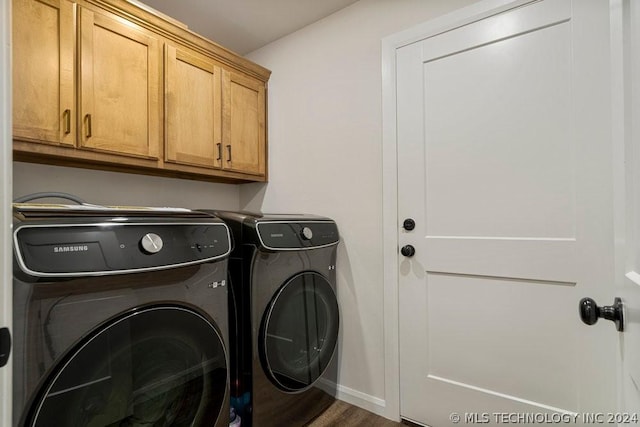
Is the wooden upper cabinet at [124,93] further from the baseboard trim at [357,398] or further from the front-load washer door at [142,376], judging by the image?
the baseboard trim at [357,398]

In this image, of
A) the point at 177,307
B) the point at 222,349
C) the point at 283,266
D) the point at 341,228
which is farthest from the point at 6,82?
the point at 341,228

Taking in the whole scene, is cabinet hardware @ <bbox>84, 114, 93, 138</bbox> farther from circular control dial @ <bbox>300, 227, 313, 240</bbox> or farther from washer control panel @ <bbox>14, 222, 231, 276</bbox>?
circular control dial @ <bbox>300, 227, 313, 240</bbox>

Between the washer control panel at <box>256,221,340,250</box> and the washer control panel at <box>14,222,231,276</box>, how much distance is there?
0.28m

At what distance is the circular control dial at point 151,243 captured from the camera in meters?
0.91

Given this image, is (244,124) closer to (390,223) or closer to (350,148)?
(350,148)

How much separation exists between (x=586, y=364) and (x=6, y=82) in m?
1.89

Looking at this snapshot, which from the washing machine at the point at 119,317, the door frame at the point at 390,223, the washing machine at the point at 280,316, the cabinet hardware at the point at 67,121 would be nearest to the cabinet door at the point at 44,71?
the cabinet hardware at the point at 67,121

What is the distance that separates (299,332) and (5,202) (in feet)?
4.20

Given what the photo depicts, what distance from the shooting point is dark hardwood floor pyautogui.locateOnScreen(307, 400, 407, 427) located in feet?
5.38

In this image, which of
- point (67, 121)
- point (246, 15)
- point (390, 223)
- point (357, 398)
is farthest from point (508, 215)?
point (67, 121)

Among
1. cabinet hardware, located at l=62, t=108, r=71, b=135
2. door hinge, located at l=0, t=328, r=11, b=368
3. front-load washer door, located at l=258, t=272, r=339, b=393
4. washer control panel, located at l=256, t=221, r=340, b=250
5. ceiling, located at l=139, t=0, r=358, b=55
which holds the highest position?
ceiling, located at l=139, t=0, r=358, b=55

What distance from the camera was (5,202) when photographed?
0.50 metres

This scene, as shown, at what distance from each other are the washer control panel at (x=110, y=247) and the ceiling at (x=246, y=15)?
57.1 inches

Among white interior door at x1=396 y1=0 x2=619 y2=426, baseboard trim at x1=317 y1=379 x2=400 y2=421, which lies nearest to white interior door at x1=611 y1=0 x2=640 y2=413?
white interior door at x1=396 y1=0 x2=619 y2=426
